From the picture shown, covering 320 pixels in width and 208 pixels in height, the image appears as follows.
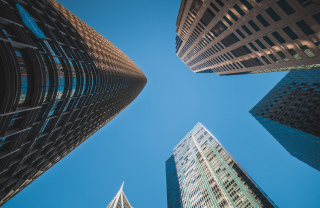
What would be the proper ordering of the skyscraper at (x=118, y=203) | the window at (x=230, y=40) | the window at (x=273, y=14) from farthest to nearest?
the skyscraper at (x=118, y=203)
the window at (x=230, y=40)
the window at (x=273, y=14)

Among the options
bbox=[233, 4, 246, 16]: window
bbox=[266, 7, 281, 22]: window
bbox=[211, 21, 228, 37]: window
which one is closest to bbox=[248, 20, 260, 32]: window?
bbox=[233, 4, 246, 16]: window

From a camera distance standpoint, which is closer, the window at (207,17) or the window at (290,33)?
the window at (290,33)

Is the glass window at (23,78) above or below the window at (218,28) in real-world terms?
below

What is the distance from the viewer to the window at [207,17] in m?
38.3

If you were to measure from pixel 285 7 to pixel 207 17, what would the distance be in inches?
871

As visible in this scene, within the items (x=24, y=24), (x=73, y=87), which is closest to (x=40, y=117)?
(x=73, y=87)

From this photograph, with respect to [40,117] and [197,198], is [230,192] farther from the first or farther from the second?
[40,117]

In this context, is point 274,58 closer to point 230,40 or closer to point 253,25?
point 253,25

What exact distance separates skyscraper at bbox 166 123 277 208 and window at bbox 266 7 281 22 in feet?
211

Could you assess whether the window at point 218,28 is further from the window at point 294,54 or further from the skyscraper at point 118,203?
the skyscraper at point 118,203

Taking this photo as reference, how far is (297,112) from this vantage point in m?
56.4

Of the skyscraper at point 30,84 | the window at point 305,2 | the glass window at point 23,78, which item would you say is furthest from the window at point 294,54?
the glass window at point 23,78

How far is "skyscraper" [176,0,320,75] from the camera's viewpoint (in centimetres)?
2120

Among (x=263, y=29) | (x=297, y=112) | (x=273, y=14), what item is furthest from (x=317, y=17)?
(x=297, y=112)
